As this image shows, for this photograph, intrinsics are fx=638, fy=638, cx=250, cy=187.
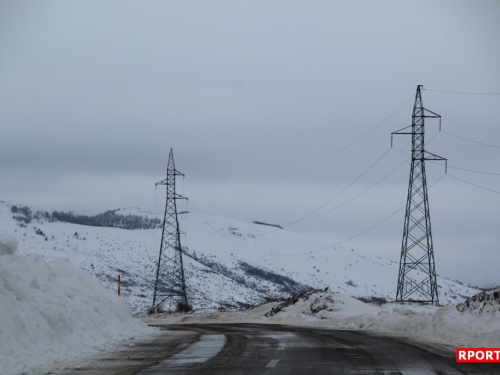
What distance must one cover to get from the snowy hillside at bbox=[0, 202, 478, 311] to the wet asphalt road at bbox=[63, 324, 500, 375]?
246 feet

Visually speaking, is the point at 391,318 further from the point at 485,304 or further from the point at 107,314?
the point at 107,314

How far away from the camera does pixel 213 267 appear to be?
154125 mm

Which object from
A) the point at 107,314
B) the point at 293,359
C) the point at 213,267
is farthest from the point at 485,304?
the point at 213,267

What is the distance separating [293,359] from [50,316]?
6.32 m

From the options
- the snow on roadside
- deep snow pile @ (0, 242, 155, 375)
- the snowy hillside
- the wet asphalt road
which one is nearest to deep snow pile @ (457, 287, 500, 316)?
the snow on roadside

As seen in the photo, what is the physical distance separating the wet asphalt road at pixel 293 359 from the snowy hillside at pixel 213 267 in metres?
74.9

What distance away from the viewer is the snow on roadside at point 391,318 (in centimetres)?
1697

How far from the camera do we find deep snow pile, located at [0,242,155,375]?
13008 millimetres

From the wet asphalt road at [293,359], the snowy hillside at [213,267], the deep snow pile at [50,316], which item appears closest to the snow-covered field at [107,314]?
the deep snow pile at [50,316]

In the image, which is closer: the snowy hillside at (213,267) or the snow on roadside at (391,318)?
the snow on roadside at (391,318)

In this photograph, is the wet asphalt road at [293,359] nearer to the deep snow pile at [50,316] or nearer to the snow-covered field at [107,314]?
the deep snow pile at [50,316]

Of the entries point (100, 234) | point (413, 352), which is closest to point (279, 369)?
point (413, 352)

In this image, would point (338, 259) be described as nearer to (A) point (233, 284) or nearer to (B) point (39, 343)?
(A) point (233, 284)

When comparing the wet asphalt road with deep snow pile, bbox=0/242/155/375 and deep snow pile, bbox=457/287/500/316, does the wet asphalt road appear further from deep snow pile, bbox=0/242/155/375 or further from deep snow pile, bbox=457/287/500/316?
deep snow pile, bbox=457/287/500/316
